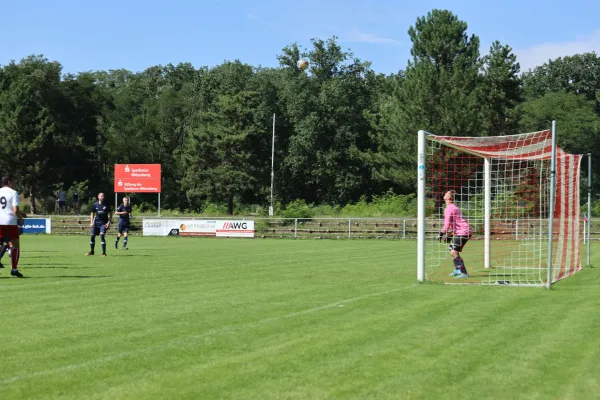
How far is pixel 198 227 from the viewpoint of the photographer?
44875mm

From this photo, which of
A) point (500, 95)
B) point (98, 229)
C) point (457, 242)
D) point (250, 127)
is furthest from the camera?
point (250, 127)

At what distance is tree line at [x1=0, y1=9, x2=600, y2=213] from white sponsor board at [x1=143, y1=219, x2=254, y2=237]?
19975 millimetres

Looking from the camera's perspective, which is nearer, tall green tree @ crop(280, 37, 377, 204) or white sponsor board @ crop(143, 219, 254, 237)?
white sponsor board @ crop(143, 219, 254, 237)

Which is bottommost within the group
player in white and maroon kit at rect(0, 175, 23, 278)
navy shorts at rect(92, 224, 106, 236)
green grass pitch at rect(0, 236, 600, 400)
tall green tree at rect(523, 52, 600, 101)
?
green grass pitch at rect(0, 236, 600, 400)

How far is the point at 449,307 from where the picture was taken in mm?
10547

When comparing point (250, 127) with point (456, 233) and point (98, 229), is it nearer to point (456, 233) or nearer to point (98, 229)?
point (98, 229)

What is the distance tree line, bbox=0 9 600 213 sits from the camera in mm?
64000

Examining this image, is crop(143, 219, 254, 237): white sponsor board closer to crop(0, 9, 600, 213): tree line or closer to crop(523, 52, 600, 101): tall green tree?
crop(0, 9, 600, 213): tree line

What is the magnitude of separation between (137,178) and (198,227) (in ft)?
25.6

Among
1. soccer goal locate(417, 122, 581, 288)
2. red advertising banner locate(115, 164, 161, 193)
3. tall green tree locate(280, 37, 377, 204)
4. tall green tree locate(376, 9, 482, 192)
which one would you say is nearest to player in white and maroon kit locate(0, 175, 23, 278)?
soccer goal locate(417, 122, 581, 288)

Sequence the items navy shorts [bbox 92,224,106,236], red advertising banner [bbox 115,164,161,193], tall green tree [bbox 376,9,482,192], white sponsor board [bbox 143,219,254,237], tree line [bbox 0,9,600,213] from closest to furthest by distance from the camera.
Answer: navy shorts [bbox 92,224,106,236]
white sponsor board [bbox 143,219,254,237]
red advertising banner [bbox 115,164,161,193]
tall green tree [bbox 376,9,482,192]
tree line [bbox 0,9,600,213]

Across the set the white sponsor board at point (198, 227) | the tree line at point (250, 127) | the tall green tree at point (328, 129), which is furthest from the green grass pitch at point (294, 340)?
the tall green tree at point (328, 129)

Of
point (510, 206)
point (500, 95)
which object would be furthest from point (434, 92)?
point (510, 206)

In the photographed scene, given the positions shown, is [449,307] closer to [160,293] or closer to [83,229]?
[160,293]
